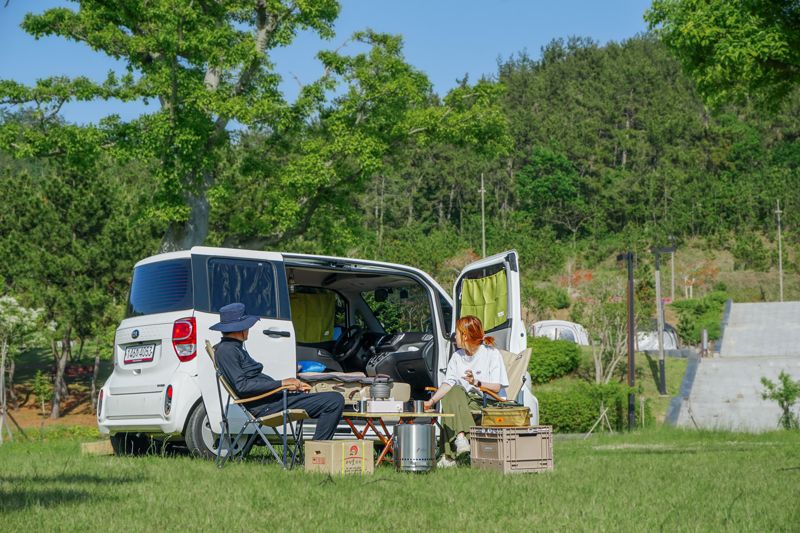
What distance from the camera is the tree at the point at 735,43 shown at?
34.7 feet

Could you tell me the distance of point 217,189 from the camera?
65.0ft

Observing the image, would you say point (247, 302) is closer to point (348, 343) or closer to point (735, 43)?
point (348, 343)

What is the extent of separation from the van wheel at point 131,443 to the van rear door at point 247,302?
1566mm

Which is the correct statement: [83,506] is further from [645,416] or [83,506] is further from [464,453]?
[645,416]

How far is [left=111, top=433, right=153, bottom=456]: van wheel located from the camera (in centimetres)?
990

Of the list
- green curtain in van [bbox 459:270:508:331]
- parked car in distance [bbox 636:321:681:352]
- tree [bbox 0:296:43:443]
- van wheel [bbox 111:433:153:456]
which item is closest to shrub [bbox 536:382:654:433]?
green curtain in van [bbox 459:270:508:331]

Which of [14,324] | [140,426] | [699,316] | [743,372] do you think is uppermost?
[699,316]

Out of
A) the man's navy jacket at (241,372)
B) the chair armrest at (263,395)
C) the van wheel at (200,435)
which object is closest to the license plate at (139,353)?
the van wheel at (200,435)

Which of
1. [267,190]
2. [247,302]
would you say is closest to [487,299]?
[247,302]

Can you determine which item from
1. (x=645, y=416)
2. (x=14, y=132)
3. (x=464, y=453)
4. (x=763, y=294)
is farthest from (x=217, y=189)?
(x=763, y=294)

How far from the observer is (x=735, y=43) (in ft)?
35.5

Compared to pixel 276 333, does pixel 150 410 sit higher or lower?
lower

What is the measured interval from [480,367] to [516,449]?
1451 millimetres

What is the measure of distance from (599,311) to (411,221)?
1810 inches
